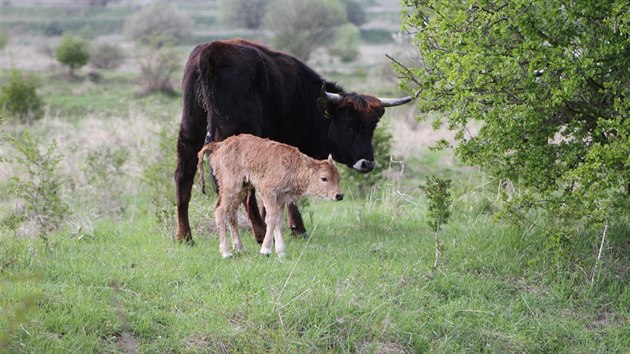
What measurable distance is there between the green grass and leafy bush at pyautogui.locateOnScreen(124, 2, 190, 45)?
42.5 m

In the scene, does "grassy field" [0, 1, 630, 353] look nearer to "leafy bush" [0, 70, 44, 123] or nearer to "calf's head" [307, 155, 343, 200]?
"calf's head" [307, 155, 343, 200]

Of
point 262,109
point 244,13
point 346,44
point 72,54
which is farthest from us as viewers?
point 244,13

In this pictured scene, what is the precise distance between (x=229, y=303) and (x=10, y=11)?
6639 centimetres

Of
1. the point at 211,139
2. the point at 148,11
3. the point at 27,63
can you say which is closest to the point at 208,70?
the point at 211,139

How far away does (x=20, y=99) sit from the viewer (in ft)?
70.0

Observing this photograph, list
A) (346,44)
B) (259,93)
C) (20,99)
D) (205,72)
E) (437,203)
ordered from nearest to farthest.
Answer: (437,203), (205,72), (259,93), (20,99), (346,44)

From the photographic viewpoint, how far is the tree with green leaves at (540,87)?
7391 mm

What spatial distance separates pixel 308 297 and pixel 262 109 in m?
2.71

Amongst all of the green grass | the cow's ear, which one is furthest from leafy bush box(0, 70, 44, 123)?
the cow's ear

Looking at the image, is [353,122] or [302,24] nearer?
[353,122]

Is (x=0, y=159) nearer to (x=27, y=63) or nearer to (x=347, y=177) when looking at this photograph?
(x=347, y=177)

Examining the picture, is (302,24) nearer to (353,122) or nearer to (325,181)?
(353,122)

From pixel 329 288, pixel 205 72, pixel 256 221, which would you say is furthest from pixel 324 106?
pixel 329 288

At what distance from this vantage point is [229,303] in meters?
6.92
